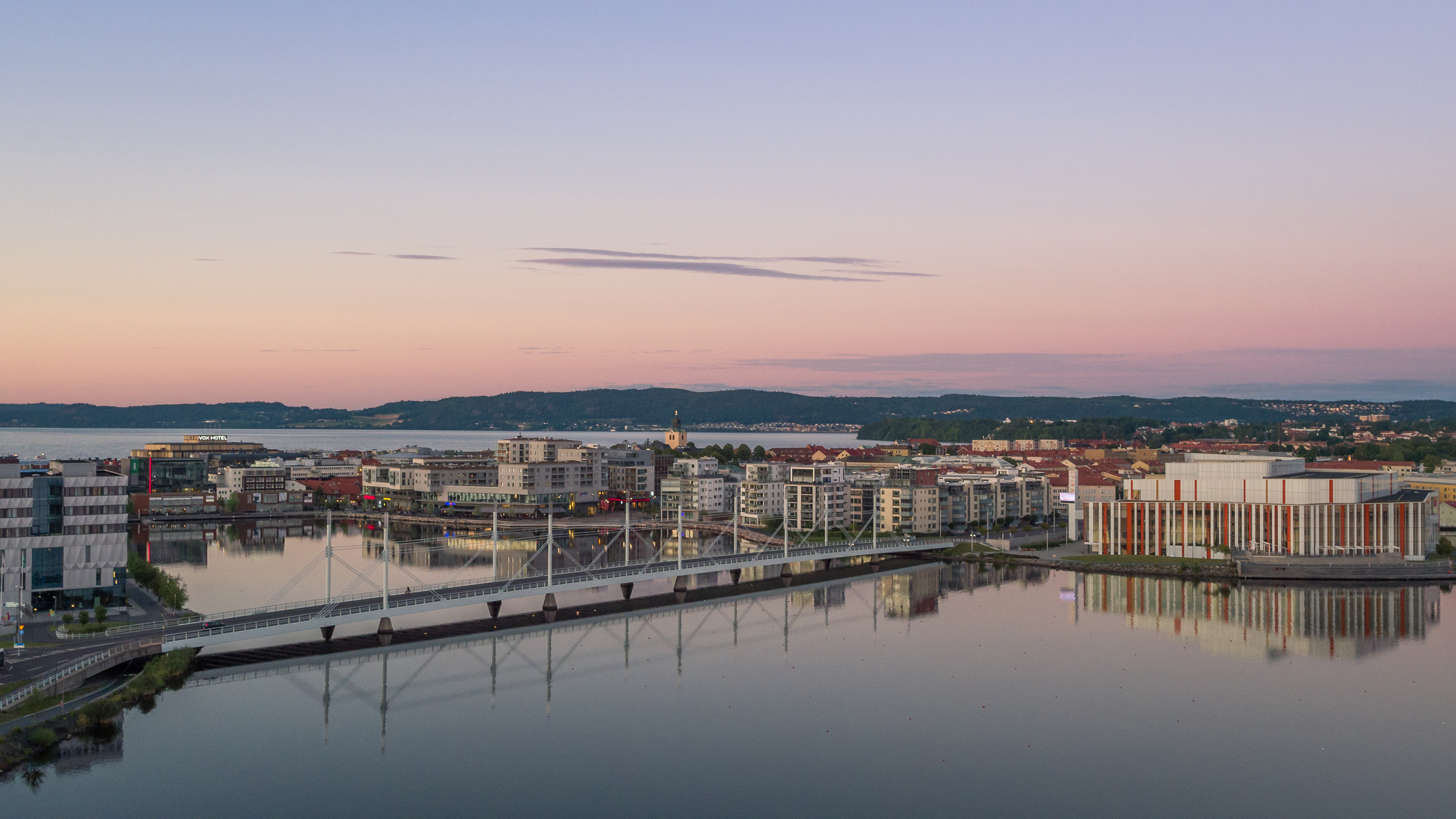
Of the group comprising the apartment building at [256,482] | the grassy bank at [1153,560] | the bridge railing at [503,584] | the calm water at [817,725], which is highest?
the apartment building at [256,482]

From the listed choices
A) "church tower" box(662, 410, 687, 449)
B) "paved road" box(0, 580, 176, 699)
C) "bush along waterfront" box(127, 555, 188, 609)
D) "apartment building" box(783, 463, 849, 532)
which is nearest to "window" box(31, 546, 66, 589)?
"paved road" box(0, 580, 176, 699)

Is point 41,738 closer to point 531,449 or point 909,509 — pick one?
point 909,509

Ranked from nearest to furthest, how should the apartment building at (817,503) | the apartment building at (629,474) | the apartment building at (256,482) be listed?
1. the apartment building at (817,503)
2. the apartment building at (256,482)
3. the apartment building at (629,474)

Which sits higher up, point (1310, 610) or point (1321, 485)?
point (1321, 485)

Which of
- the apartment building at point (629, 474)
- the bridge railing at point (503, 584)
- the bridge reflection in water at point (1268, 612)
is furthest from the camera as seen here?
the apartment building at point (629, 474)

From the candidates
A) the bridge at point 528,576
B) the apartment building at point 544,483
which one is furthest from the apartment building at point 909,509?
the apartment building at point 544,483

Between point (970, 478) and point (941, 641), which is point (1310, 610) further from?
point (970, 478)

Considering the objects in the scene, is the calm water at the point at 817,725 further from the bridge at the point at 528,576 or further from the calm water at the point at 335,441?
the calm water at the point at 335,441

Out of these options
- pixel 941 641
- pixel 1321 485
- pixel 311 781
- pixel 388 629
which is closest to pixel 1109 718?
pixel 941 641

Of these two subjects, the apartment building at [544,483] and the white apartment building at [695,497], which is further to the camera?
the apartment building at [544,483]
